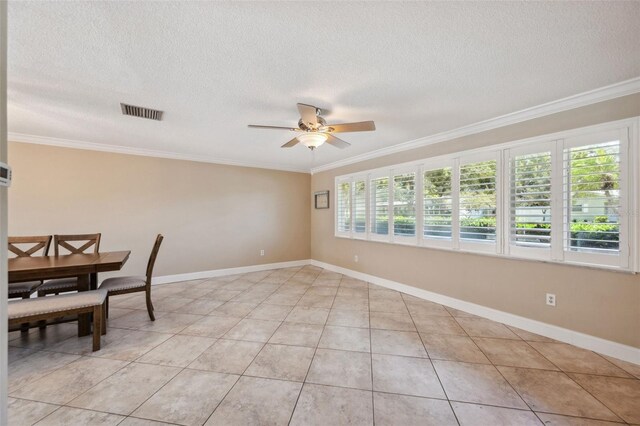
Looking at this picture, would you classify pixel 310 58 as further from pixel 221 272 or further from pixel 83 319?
pixel 221 272

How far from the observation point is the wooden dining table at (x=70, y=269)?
222 cm

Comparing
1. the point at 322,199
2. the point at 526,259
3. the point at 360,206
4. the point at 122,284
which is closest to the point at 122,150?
the point at 122,284

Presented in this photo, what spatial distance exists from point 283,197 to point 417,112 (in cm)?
369

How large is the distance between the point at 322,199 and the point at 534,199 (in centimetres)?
388

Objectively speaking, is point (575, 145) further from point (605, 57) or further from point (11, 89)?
point (11, 89)

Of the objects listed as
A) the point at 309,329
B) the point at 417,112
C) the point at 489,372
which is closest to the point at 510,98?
the point at 417,112

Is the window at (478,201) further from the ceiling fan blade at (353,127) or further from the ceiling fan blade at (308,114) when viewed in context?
the ceiling fan blade at (308,114)

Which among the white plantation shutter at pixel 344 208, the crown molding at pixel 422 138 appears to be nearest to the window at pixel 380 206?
the crown molding at pixel 422 138

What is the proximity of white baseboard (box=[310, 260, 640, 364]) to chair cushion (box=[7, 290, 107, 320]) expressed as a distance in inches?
154

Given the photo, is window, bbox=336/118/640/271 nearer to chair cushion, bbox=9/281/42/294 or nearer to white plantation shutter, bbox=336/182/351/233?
Result: white plantation shutter, bbox=336/182/351/233

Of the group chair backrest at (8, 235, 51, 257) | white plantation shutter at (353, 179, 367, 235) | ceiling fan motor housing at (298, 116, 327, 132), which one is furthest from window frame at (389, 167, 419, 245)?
chair backrest at (8, 235, 51, 257)

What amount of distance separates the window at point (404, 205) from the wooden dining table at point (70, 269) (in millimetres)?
3731

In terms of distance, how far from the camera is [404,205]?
4.04 metres

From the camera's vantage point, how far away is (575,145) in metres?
2.41
